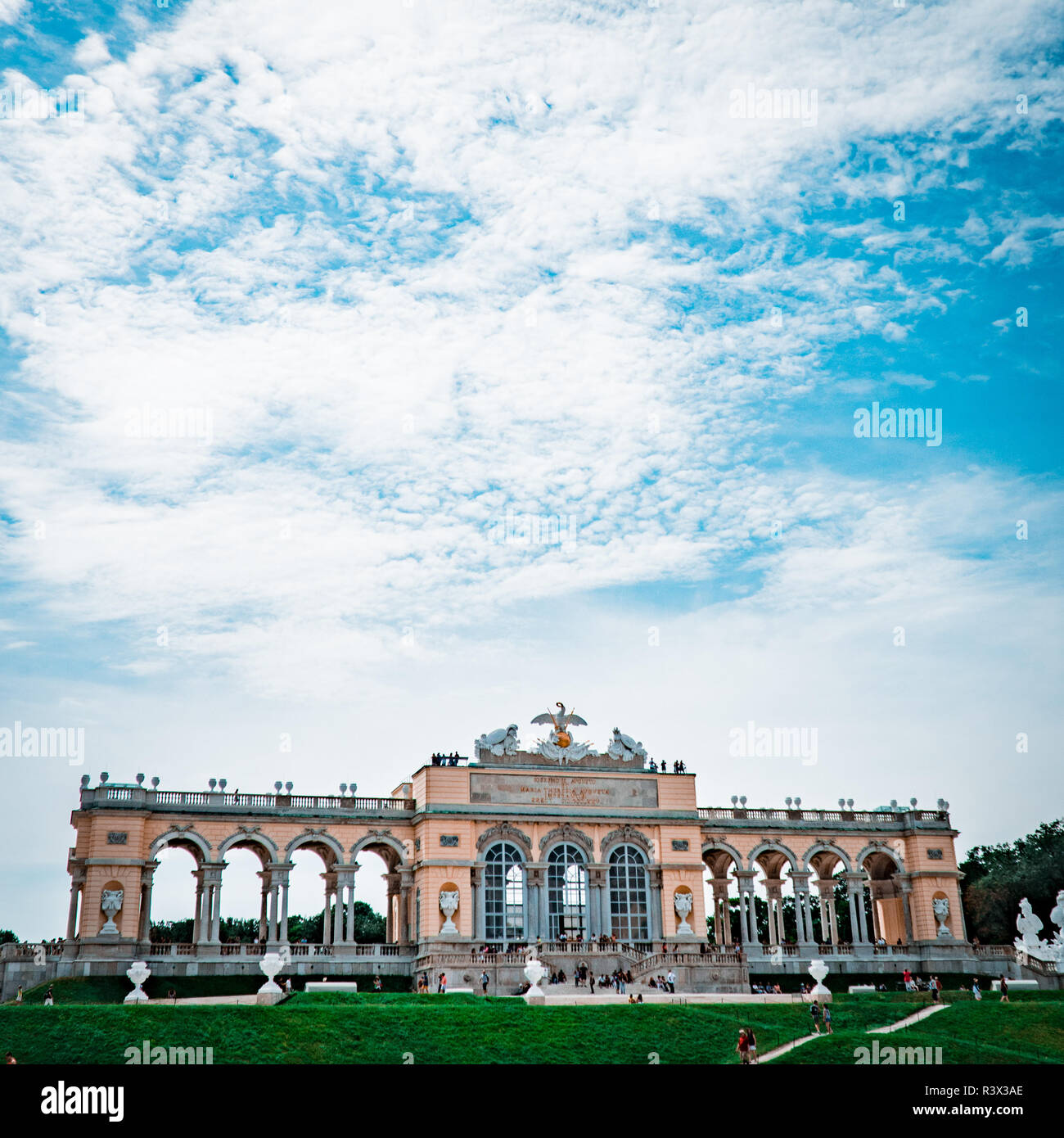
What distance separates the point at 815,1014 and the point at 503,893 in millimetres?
19056

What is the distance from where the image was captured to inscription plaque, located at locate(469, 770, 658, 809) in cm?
5572

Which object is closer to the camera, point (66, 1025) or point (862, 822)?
point (66, 1025)

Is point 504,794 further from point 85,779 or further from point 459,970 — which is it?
point 85,779

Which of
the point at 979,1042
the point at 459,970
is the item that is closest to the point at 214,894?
the point at 459,970

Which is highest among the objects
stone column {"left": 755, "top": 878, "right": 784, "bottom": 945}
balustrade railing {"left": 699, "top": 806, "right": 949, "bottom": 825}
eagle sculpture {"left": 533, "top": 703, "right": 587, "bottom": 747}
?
eagle sculpture {"left": 533, "top": 703, "right": 587, "bottom": 747}

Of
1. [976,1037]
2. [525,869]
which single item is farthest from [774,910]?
[976,1037]

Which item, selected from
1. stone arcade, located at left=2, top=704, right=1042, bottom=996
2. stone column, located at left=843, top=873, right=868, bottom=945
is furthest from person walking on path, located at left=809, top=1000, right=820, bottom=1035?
stone column, located at left=843, top=873, right=868, bottom=945

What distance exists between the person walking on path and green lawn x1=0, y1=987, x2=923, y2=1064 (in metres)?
0.34

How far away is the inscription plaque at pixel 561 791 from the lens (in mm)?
55719

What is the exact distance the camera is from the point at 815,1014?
38.7m
